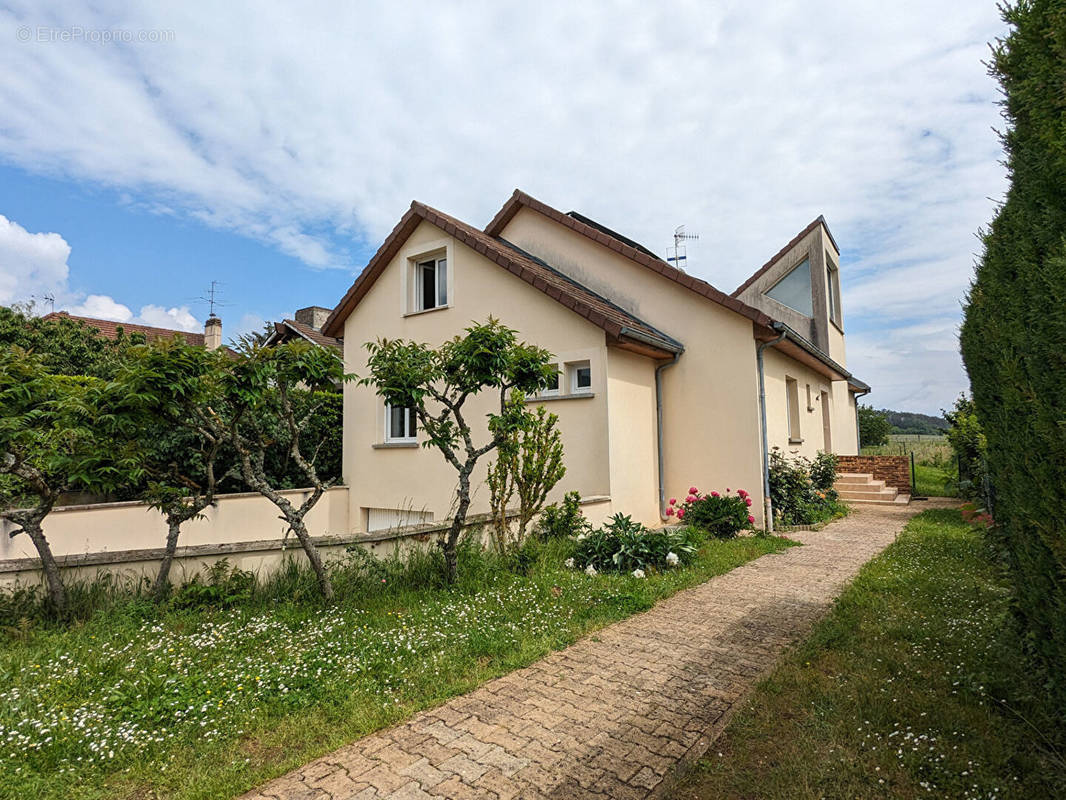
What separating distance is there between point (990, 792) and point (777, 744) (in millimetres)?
872

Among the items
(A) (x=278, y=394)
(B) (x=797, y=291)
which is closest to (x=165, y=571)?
(A) (x=278, y=394)

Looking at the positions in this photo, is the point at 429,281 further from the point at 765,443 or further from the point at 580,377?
the point at 765,443

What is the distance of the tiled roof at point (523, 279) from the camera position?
9.10 meters

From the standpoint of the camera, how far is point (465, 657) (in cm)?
408

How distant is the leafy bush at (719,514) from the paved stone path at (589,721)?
3404 millimetres

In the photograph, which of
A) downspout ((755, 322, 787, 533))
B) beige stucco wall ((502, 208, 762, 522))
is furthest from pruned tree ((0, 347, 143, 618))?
downspout ((755, 322, 787, 533))

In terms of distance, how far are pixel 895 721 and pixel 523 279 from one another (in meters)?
Result: 8.67

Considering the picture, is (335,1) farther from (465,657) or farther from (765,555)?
(765,555)

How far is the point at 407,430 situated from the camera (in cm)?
1214

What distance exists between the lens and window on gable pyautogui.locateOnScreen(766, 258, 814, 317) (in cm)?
1514

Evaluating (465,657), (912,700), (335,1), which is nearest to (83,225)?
(335,1)

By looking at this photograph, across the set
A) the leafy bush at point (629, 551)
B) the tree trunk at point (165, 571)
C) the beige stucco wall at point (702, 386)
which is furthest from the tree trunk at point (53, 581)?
the beige stucco wall at point (702, 386)

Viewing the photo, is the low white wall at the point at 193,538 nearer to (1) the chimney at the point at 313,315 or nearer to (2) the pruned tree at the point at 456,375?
(2) the pruned tree at the point at 456,375

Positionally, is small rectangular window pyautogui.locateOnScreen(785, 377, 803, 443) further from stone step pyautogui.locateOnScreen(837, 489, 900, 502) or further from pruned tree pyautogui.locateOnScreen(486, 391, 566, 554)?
pruned tree pyautogui.locateOnScreen(486, 391, 566, 554)
